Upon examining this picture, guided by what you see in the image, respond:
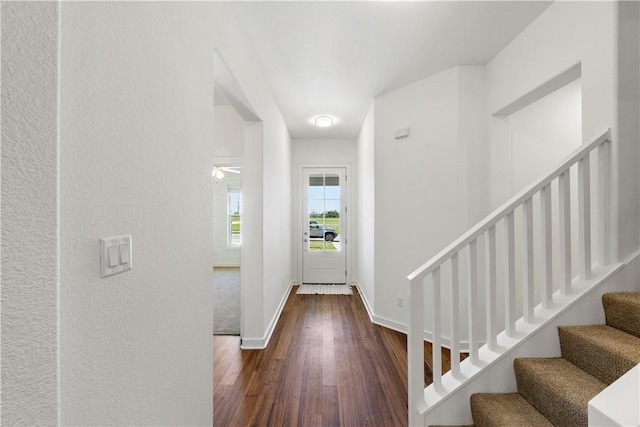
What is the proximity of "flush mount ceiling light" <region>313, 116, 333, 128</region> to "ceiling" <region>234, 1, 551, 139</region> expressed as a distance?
2.55ft

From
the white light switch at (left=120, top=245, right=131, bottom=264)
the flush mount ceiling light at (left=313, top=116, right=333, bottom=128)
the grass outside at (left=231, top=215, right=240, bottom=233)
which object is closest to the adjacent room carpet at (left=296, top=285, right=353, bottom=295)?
the flush mount ceiling light at (left=313, top=116, right=333, bottom=128)

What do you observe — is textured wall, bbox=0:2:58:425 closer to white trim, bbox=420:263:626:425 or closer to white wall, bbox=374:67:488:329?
white trim, bbox=420:263:626:425

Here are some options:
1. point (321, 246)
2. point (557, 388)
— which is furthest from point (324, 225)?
point (557, 388)

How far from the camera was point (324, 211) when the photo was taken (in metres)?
5.43

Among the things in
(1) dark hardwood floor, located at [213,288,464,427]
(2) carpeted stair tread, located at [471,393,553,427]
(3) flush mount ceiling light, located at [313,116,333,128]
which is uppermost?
(3) flush mount ceiling light, located at [313,116,333,128]

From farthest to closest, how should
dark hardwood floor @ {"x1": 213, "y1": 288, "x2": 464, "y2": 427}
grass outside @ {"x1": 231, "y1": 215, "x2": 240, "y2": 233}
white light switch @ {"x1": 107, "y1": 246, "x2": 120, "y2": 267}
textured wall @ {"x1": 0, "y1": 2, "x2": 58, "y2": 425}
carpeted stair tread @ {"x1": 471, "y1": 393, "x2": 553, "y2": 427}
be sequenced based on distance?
grass outside @ {"x1": 231, "y1": 215, "x2": 240, "y2": 233} → dark hardwood floor @ {"x1": 213, "y1": 288, "x2": 464, "y2": 427} → carpeted stair tread @ {"x1": 471, "y1": 393, "x2": 553, "y2": 427} → white light switch @ {"x1": 107, "y1": 246, "x2": 120, "y2": 267} → textured wall @ {"x1": 0, "y1": 2, "x2": 58, "y2": 425}

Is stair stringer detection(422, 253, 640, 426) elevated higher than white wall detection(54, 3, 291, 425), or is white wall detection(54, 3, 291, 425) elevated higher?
white wall detection(54, 3, 291, 425)

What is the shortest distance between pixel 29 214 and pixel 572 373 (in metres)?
2.05

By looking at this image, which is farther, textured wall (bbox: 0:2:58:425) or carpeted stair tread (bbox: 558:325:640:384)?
carpeted stair tread (bbox: 558:325:640:384)

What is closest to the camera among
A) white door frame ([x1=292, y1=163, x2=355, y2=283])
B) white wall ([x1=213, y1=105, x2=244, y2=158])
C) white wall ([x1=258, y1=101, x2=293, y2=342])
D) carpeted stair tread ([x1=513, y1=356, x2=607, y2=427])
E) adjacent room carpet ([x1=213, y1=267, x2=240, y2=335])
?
carpeted stair tread ([x1=513, y1=356, x2=607, y2=427])

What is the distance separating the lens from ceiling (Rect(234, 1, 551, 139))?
6.66 ft

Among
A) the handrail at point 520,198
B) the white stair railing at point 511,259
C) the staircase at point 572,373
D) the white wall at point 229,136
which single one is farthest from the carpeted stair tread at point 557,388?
the white wall at point 229,136

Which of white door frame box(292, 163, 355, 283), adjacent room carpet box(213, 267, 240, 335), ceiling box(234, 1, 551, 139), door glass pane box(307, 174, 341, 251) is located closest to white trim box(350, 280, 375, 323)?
white door frame box(292, 163, 355, 283)

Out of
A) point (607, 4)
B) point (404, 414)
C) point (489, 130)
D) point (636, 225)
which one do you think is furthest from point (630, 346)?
point (489, 130)
